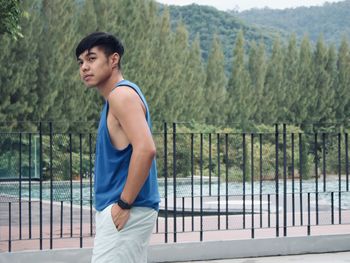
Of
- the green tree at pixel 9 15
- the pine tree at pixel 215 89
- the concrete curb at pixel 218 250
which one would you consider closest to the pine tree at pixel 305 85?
the pine tree at pixel 215 89

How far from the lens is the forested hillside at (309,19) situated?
352ft

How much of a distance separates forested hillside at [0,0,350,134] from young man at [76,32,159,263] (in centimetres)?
1653

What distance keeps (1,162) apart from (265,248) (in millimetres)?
6672

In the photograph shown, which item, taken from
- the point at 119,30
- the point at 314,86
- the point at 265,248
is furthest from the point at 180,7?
the point at 265,248

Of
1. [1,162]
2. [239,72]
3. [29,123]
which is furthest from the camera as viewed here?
[239,72]

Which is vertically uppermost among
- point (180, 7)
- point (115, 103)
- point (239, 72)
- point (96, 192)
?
point (180, 7)

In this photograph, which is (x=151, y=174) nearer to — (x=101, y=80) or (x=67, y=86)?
(x=101, y=80)

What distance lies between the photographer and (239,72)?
4900 cm

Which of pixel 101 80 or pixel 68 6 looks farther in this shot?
pixel 68 6

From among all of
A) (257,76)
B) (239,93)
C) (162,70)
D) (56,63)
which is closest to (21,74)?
(56,63)

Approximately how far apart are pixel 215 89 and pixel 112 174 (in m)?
43.5

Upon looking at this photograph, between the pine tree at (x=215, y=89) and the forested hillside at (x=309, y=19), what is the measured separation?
2286 inches

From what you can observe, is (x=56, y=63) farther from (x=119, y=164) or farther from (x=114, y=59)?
(x=119, y=164)

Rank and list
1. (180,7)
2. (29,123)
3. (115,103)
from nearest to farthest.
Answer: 1. (115,103)
2. (29,123)
3. (180,7)
